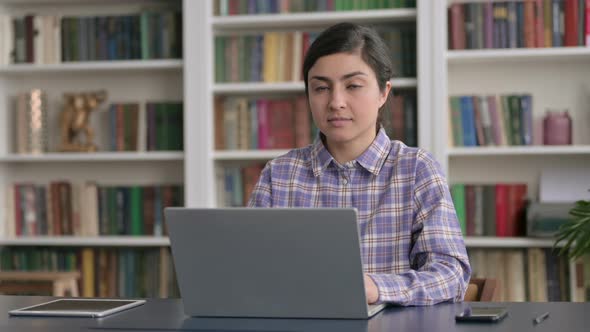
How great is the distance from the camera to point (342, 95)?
181 centimetres

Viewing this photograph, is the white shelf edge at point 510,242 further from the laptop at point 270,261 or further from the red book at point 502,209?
the laptop at point 270,261

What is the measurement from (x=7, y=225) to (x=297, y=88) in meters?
1.50

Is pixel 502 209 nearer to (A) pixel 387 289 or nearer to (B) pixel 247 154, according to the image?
(B) pixel 247 154

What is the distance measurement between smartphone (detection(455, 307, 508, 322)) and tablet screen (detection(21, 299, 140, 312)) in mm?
633

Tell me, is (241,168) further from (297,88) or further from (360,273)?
(360,273)

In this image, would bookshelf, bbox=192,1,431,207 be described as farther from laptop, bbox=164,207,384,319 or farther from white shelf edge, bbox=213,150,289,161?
laptop, bbox=164,207,384,319

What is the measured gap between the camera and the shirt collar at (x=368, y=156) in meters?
1.90

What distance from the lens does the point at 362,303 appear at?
1370 mm

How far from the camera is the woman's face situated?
182 centimetres

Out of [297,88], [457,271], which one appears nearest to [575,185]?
[297,88]

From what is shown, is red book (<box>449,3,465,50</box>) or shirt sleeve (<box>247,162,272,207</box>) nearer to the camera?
shirt sleeve (<box>247,162,272,207</box>)

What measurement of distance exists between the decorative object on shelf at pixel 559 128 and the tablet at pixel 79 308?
2311mm

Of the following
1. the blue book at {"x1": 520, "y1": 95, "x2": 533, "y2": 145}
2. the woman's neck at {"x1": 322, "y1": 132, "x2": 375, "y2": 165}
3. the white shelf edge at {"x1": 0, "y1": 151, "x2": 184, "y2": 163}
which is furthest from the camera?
the white shelf edge at {"x1": 0, "y1": 151, "x2": 184, "y2": 163}

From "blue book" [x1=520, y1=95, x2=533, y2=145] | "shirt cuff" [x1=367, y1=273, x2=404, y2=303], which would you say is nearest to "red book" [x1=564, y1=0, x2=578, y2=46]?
"blue book" [x1=520, y1=95, x2=533, y2=145]
